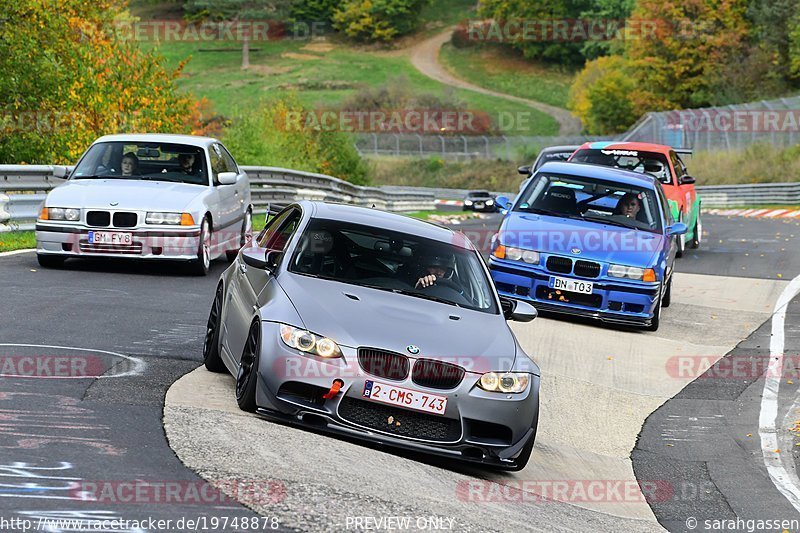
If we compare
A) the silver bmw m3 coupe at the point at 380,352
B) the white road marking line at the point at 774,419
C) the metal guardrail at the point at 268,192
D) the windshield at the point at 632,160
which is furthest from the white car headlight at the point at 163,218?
the windshield at the point at 632,160

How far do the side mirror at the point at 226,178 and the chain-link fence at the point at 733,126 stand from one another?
1545 inches

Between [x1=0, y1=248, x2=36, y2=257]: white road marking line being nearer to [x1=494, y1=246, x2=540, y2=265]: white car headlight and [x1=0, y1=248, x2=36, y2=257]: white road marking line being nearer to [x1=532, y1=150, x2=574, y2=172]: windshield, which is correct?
[x1=494, y1=246, x2=540, y2=265]: white car headlight

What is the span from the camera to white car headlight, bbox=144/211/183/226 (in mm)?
14547

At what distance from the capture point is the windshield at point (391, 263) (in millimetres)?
8859

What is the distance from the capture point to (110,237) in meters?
14.4

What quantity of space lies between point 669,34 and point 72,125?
57390 millimetres

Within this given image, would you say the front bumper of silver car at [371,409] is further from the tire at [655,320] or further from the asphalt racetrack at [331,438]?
the tire at [655,320]

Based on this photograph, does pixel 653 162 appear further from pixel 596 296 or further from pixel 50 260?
pixel 50 260

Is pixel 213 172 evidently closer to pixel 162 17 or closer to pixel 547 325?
pixel 547 325

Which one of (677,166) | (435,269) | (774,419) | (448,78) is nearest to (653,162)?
(677,166)

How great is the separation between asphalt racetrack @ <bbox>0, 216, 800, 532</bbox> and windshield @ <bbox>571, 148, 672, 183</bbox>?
275 inches

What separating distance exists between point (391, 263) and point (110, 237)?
622 centimetres

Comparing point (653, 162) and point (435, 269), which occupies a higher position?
point (435, 269)

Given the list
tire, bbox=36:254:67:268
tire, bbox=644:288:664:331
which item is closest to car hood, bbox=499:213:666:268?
tire, bbox=644:288:664:331
